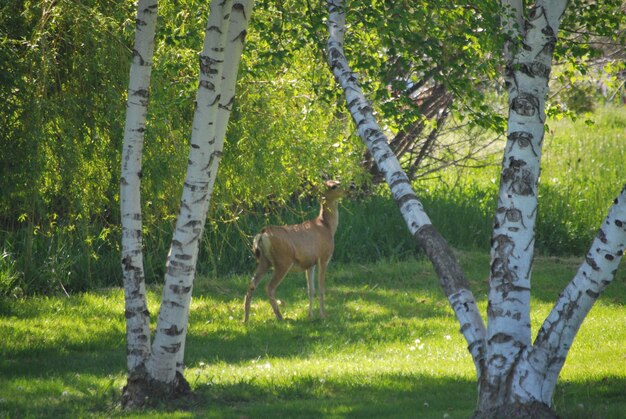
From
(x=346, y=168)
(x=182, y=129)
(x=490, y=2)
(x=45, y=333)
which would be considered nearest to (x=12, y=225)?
(x=45, y=333)

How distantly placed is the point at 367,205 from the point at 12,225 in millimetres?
6215

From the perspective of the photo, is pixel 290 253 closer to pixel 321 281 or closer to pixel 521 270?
pixel 321 281

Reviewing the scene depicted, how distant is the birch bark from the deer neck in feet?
17.0

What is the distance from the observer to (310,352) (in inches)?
393

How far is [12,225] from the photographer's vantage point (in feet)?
43.2

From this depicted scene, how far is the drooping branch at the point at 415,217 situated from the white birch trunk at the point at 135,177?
1.47 meters

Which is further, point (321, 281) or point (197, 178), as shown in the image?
point (321, 281)

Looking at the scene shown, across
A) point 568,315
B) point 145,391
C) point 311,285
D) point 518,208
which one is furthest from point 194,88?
point 568,315

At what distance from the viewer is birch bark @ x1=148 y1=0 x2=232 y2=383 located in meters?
7.00

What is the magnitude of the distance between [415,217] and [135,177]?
87.8 inches

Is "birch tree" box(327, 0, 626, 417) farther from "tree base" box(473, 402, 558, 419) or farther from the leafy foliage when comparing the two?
the leafy foliage

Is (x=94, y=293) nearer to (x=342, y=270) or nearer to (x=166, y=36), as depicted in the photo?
(x=342, y=270)

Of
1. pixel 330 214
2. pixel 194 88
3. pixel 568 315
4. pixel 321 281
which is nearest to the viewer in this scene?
pixel 568 315

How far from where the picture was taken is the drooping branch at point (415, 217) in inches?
245
